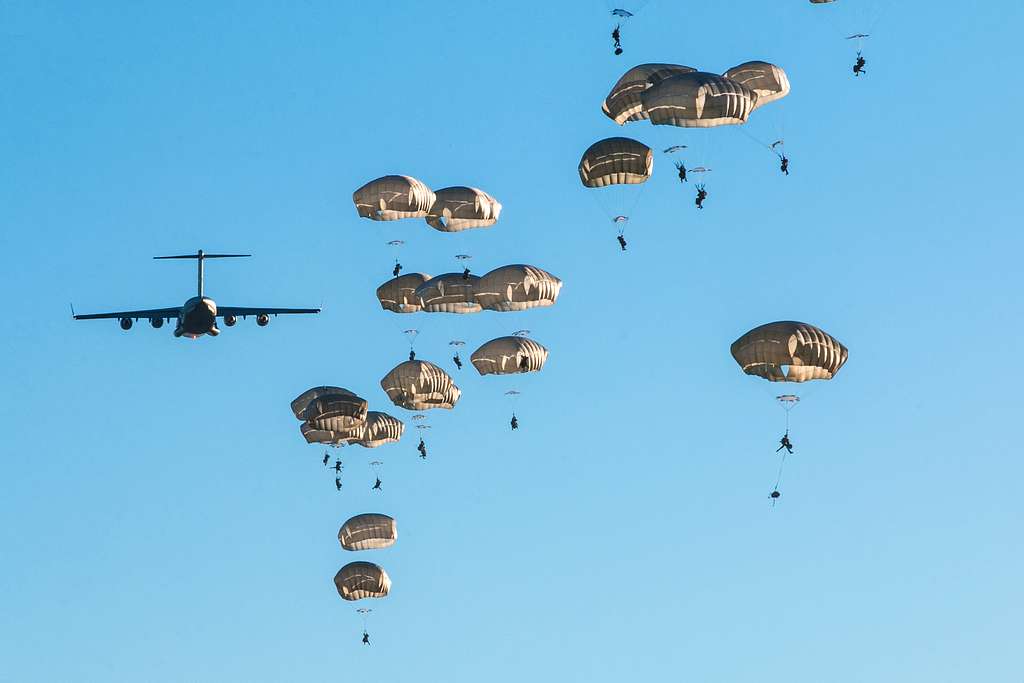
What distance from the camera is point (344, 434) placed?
105688 mm

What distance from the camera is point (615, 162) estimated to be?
96250mm

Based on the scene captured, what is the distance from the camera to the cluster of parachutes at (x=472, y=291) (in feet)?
328

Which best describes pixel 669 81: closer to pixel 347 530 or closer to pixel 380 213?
pixel 380 213

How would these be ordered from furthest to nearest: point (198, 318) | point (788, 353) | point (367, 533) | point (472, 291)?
1. point (198, 318)
2. point (367, 533)
3. point (472, 291)
4. point (788, 353)

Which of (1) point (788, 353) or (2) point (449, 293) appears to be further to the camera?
(2) point (449, 293)

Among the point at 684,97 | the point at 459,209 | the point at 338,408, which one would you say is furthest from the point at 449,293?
the point at 684,97

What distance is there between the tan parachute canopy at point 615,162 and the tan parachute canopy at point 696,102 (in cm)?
775

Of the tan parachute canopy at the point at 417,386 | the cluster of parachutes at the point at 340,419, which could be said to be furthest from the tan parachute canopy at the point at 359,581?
the tan parachute canopy at the point at 417,386

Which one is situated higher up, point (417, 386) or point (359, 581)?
point (417, 386)

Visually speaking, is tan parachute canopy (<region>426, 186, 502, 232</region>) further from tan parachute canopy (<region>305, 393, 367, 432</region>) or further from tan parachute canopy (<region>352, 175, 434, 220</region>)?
tan parachute canopy (<region>305, 393, 367, 432</region>)

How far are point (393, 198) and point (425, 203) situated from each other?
6.48ft

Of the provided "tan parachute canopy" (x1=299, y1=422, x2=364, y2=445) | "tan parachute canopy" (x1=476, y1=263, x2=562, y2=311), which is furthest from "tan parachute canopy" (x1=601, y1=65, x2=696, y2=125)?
"tan parachute canopy" (x1=299, y1=422, x2=364, y2=445)

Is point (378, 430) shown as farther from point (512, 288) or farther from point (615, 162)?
point (615, 162)

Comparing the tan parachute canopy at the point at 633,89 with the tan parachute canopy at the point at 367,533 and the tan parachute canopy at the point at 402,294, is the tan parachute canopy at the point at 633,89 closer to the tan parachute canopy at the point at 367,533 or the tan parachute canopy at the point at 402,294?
the tan parachute canopy at the point at 402,294
